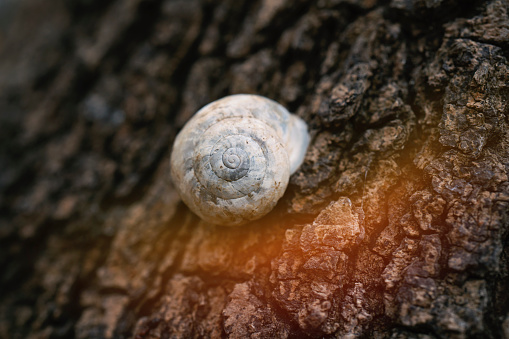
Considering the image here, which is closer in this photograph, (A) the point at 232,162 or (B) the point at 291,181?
(A) the point at 232,162

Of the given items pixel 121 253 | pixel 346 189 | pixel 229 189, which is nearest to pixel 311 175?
→ pixel 346 189

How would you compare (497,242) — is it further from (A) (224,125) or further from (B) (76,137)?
(B) (76,137)

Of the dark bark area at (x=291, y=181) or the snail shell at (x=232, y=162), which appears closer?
the dark bark area at (x=291, y=181)

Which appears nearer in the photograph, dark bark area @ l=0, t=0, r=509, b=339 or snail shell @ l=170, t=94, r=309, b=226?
dark bark area @ l=0, t=0, r=509, b=339
